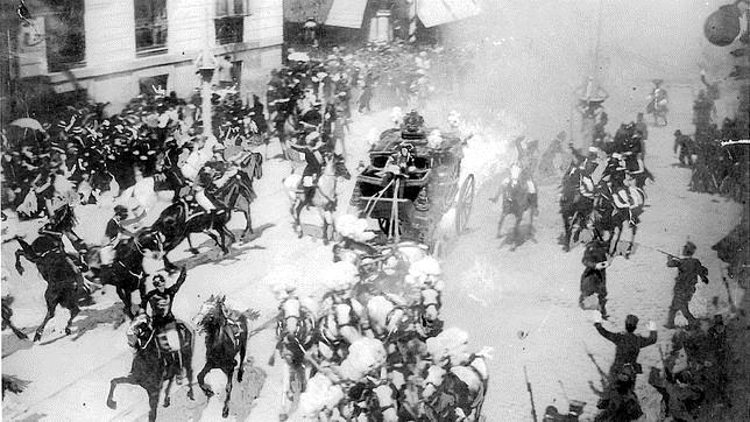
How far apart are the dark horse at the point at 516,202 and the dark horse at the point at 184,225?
73.2 inches

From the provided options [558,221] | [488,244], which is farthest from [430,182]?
[558,221]

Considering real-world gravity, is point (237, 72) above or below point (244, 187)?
above

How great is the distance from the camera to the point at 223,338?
529 centimetres

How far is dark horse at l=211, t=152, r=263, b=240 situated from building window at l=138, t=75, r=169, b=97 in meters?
0.74

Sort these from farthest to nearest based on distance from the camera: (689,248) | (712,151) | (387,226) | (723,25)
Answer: (387,226), (689,248), (712,151), (723,25)

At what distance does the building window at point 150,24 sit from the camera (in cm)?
525

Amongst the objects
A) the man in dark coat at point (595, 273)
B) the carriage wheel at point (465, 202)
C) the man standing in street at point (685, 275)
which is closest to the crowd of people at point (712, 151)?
the man standing in street at point (685, 275)

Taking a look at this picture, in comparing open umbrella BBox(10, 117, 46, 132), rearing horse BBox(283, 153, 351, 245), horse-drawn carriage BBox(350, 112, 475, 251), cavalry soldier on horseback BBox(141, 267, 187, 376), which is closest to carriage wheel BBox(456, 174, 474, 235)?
horse-drawn carriage BBox(350, 112, 475, 251)

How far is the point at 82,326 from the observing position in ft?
17.8

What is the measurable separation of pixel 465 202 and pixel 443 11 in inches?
48.4

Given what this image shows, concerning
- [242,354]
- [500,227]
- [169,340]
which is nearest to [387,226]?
[500,227]

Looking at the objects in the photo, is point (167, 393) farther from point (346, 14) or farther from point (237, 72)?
point (346, 14)

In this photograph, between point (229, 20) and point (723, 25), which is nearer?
point (723, 25)

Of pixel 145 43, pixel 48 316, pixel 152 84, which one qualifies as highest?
pixel 145 43
